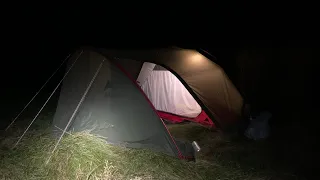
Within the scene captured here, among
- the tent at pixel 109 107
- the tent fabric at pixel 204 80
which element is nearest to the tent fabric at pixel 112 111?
the tent at pixel 109 107

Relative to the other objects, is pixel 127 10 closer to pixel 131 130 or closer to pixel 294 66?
pixel 294 66

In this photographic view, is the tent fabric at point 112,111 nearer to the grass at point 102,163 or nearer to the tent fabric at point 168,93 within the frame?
the grass at point 102,163

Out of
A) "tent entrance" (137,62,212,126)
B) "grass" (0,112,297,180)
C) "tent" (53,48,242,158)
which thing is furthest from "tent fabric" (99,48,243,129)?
"grass" (0,112,297,180)

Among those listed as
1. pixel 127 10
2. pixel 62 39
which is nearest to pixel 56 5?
pixel 127 10

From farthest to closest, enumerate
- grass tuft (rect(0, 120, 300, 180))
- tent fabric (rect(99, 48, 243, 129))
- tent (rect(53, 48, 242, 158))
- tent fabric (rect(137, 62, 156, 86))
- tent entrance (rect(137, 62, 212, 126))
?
tent entrance (rect(137, 62, 212, 126)), tent fabric (rect(137, 62, 156, 86)), tent fabric (rect(99, 48, 243, 129)), tent (rect(53, 48, 242, 158)), grass tuft (rect(0, 120, 300, 180))

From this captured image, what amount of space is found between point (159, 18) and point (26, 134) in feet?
86.9

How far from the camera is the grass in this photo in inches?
152

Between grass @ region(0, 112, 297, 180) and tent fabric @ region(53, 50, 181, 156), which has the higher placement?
tent fabric @ region(53, 50, 181, 156)

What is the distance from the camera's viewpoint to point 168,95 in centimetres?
742

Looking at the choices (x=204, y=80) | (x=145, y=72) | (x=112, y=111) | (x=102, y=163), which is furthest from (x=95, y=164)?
(x=145, y=72)

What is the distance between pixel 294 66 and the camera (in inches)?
317

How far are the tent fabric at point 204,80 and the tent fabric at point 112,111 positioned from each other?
1.03 metres

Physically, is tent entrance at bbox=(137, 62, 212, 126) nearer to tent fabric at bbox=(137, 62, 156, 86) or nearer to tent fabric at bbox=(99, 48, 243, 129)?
tent fabric at bbox=(137, 62, 156, 86)

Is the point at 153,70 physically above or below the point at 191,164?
above
